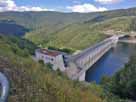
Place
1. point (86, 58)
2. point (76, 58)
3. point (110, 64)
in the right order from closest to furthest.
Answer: point (76, 58) < point (86, 58) < point (110, 64)

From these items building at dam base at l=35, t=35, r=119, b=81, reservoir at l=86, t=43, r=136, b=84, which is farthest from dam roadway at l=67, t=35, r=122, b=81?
reservoir at l=86, t=43, r=136, b=84

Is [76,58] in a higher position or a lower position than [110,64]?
Answer: higher

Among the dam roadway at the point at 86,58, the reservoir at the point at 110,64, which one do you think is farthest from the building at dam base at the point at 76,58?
the reservoir at the point at 110,64

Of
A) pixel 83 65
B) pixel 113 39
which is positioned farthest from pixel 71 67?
pixel 113 39

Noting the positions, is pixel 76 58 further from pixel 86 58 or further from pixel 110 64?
pixel 110 64

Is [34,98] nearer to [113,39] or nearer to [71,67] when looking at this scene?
[71,67]

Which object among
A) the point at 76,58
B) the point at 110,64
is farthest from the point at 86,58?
the point at 76,58
